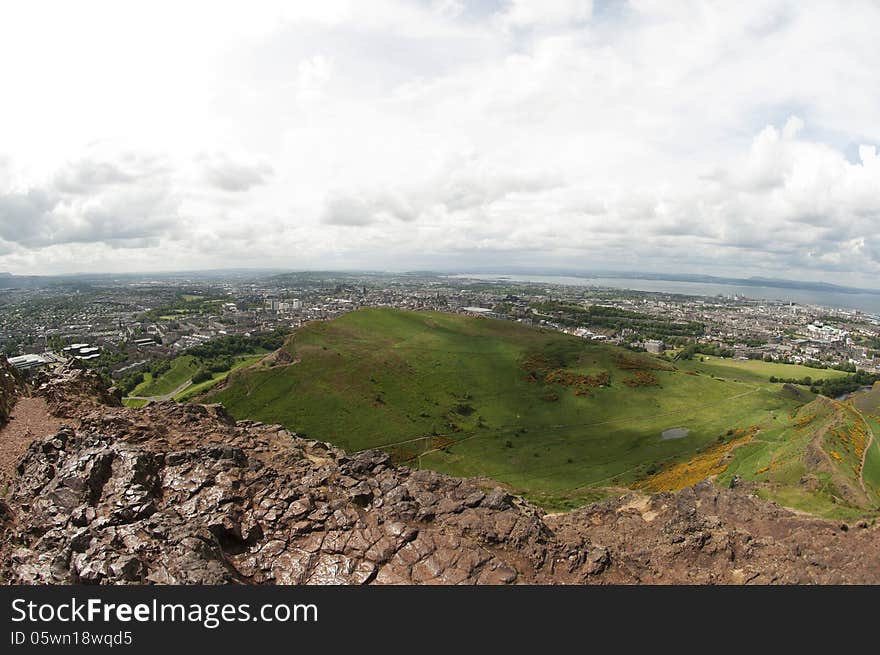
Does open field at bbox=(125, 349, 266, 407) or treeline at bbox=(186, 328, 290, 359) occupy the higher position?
treeline at bbox=(186, 328, 290, 359)

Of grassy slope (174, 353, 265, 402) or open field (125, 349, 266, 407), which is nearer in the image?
grassy slope (174, 353, 265, 402)

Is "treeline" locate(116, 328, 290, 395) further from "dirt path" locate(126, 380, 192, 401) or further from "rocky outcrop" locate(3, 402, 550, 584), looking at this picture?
"rocky outcrop" locate(3, 402, 550, 584)

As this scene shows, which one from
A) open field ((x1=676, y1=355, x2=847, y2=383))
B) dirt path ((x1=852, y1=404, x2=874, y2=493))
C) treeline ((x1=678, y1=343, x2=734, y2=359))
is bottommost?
open field ((x1=676, y1=355, x2=847, y2=383))

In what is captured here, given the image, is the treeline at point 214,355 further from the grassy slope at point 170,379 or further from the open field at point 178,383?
the open field at point 178,383

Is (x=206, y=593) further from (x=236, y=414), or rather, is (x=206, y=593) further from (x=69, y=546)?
(x=236, y=414)

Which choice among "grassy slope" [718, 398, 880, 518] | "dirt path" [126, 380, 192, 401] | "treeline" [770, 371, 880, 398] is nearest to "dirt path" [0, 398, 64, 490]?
"grassy slope" [718, 398, 880, 518]

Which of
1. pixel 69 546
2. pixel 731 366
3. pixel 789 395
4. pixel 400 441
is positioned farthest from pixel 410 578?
pixel 731 366

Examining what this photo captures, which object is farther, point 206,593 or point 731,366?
point 731,366
